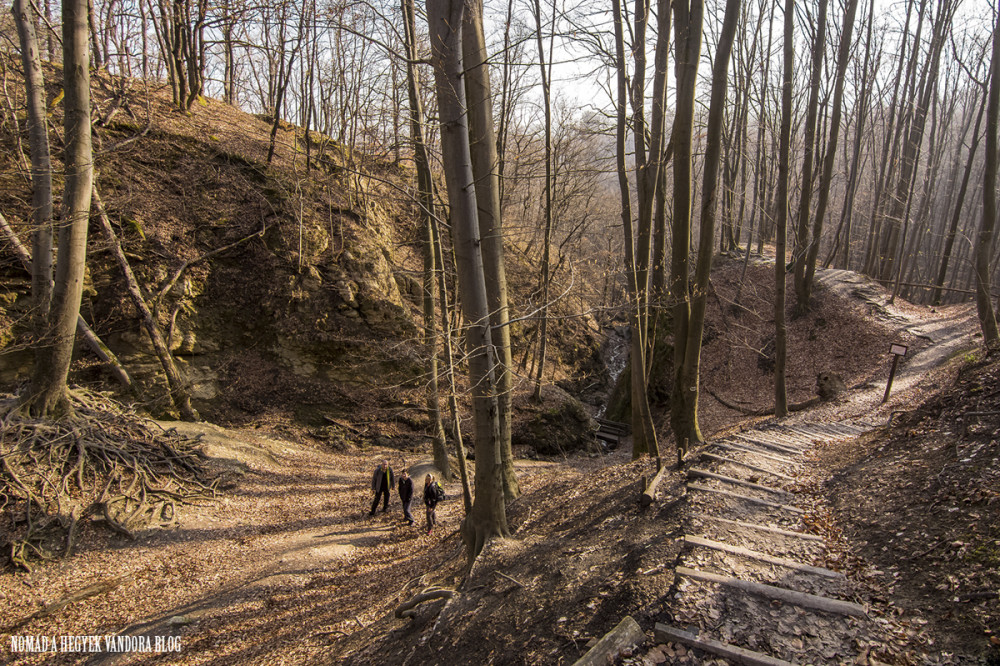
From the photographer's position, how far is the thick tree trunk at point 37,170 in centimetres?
893

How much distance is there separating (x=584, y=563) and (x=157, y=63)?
80.3ft

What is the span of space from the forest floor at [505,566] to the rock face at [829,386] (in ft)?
6.66

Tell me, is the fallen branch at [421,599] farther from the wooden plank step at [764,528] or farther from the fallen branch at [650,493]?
the wooden plank step at [764,528]

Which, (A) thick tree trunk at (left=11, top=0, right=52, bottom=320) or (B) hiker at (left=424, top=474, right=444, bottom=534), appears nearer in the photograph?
(A) thick tree trunk at (left=11, top=0, right=52, bottom=320)

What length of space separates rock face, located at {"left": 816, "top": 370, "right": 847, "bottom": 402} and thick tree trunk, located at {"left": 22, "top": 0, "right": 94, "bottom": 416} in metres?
17.2

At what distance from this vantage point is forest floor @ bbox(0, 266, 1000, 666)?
13.7 feet

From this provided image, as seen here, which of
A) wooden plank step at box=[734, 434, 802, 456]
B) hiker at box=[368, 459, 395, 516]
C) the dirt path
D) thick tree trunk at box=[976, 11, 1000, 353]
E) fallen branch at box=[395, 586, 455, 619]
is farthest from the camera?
thick tree trunk at box=[976, 11, 1000, 353]

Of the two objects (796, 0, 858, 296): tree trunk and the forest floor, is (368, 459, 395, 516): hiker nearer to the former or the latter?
the forest floor

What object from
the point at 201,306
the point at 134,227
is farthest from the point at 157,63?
the point at 201,306

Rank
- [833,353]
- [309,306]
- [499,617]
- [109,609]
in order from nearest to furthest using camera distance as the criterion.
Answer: [499,617], [109,609], [309,306], [833,353]

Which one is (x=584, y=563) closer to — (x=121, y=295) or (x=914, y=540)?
(x=914, y=540)

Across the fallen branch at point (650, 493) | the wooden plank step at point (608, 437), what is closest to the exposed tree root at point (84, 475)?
the fallen branch at point (650, 493)

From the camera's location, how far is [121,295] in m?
13.2

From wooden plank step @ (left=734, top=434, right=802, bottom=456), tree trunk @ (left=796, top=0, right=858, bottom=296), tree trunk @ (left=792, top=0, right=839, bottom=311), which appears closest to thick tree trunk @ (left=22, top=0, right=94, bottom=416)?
wooden plank step @ (left=734, top=434, right=802, bottom=456)
